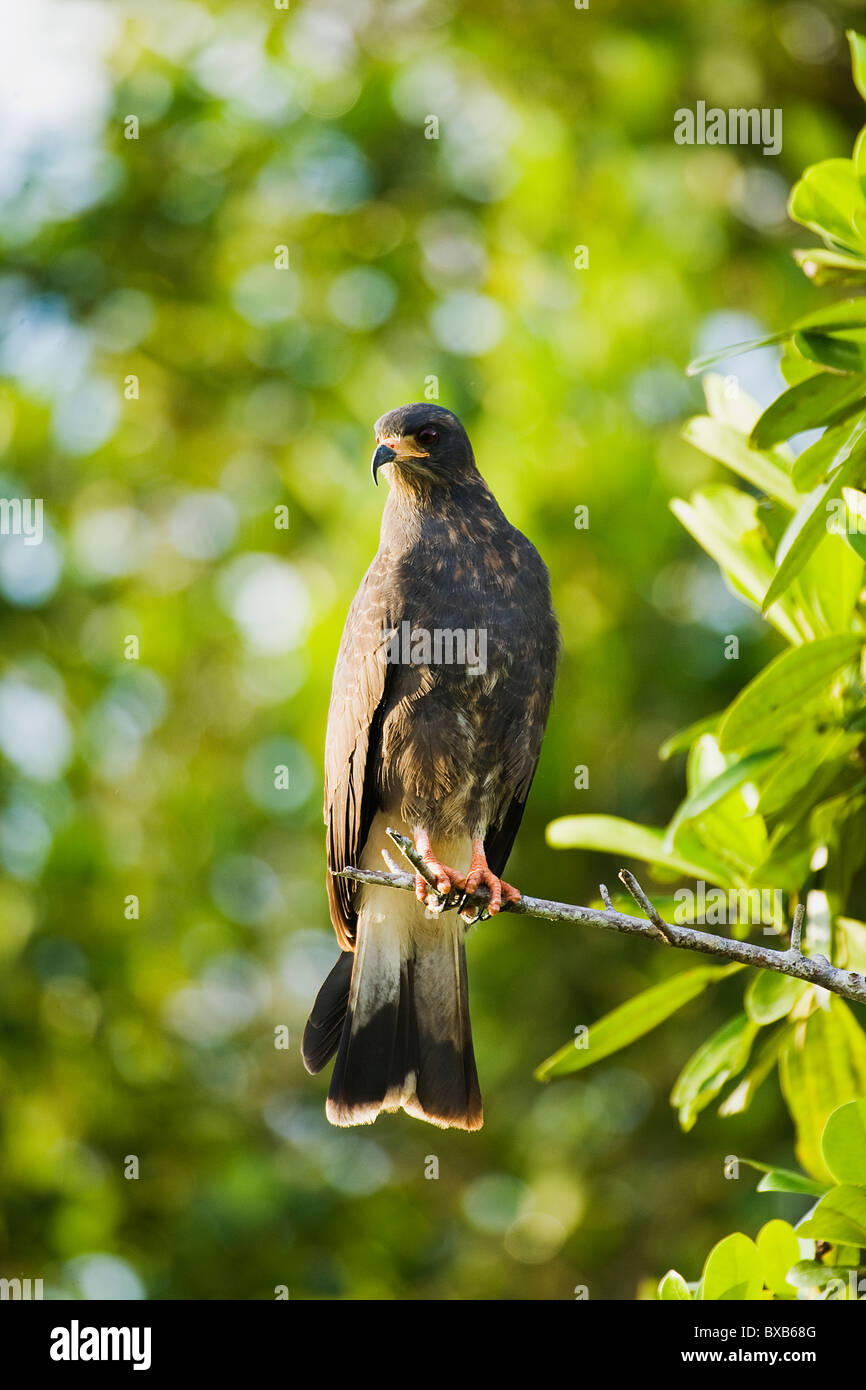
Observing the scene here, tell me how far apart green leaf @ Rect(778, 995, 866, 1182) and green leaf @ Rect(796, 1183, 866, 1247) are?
0.53 meters

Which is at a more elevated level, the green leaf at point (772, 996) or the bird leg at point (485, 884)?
the bird leg at point (485, 884)

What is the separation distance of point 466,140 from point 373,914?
4.84 meters

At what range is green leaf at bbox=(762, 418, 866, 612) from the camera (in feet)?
6.75

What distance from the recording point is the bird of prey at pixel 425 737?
8.89 feet

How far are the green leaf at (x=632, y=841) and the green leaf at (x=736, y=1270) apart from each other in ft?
2.42

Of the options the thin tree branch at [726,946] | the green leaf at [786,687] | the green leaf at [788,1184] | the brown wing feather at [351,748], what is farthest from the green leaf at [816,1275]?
the brown wing feather at [351,748]

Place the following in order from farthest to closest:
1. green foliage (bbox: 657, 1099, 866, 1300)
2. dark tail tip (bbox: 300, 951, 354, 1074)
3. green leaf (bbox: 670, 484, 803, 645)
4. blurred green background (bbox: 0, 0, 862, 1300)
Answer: blurred green background (bbox: 0, 0, 862, 1300)
dark tail tip (bbox: 300, 951, 354, 1074)
green leaf (bbox: 670, 484, 803, 645)
green foliage (bbox: 657, 1099, 866, 1300)

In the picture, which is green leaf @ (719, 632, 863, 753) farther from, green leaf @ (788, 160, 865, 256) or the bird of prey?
green leaf @ (788, 160, 865, 256)

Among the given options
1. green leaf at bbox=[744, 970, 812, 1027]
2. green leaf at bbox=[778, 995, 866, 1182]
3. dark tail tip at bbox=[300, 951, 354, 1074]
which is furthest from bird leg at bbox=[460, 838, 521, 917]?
green leaf at bbox=[778, 995, 866, 1182]

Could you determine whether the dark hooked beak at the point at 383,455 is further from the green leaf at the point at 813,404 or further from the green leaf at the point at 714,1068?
the green leaf at the point at 714,1068

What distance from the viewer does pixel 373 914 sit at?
3.14m

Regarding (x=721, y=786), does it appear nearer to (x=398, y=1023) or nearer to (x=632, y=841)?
(x=632, y=841)
